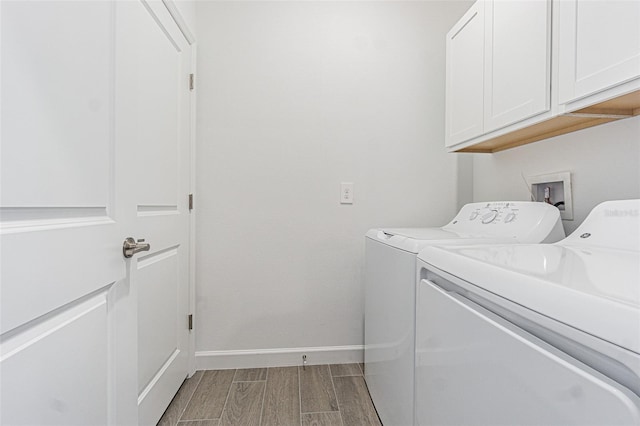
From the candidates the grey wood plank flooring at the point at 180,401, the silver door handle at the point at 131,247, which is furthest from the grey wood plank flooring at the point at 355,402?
the silver door handle at the point at 131,247

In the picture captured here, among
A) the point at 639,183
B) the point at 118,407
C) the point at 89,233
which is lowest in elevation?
the point at 118,407

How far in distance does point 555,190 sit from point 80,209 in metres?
1.72

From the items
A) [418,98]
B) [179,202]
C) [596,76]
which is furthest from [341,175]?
[596,76]

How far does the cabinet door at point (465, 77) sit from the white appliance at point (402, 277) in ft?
1.28

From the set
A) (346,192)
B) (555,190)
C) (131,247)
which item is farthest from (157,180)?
(555,190)

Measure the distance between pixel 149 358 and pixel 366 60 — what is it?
1891 mm

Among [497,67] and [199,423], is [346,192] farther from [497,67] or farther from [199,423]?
[199,423]

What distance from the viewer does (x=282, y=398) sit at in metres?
1.61

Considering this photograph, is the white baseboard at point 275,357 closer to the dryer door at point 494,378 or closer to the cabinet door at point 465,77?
the dryer door at point 494,378

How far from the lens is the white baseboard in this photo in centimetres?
188

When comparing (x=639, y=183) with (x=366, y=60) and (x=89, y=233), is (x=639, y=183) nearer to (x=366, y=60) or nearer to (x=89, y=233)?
(x=366, y=60)

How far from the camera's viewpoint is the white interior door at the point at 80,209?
610mm

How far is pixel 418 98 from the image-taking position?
2010 millimetres

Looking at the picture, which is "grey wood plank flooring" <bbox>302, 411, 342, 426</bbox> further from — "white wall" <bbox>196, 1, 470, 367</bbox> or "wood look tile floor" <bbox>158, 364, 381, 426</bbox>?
"white wall" <bbox>196, 1, 470, 367</bbox>
